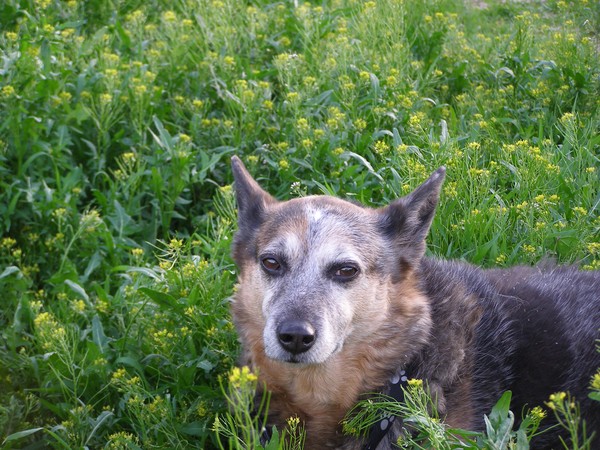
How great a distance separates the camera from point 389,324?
424cm

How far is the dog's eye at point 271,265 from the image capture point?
4223 millimetres

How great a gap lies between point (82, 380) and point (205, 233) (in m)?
1.63

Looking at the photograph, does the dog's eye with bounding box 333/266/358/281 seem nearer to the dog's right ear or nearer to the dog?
the dog

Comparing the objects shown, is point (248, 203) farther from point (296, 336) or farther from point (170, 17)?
point (170, 17)

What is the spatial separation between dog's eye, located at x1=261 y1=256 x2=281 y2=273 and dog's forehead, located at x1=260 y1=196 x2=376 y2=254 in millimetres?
61

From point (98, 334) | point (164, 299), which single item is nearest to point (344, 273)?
point (164, 299)

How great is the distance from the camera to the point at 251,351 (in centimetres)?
432

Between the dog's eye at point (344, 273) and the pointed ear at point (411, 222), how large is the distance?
1.05 feet

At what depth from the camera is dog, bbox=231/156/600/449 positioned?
4.14m

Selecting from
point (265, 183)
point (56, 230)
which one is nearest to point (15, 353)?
point (56, 230)

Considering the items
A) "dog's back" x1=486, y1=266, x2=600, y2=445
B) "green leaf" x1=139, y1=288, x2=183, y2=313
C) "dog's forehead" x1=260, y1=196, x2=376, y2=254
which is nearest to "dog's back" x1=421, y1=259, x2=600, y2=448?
"dog's back" x1=486, y1=266, x2=600, y2=445

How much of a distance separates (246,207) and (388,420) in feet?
4.30

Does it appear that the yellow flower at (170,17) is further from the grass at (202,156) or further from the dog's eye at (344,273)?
the dog's eye at (344,273)

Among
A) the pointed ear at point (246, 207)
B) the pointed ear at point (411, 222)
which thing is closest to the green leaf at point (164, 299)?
the pointed ear at point (246, 207)
